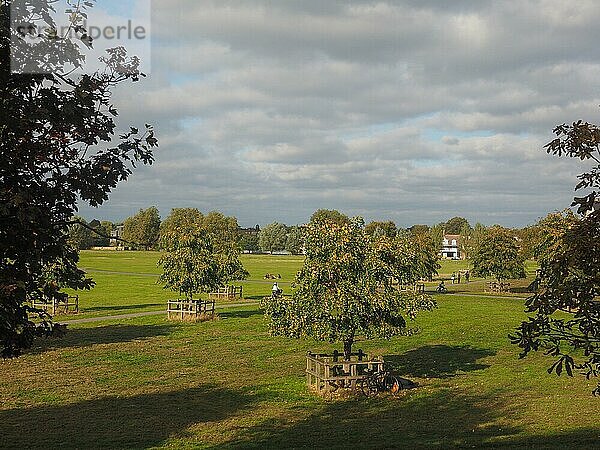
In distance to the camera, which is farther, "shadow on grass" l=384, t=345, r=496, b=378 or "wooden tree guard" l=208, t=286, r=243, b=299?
"wooden tree guard" l=208, t=286, r=243, b=299

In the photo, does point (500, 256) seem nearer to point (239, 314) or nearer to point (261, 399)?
point (239, 314)

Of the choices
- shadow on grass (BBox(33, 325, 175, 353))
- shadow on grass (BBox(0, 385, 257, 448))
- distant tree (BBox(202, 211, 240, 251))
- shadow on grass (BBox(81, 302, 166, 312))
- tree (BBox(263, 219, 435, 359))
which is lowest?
shadow on grass (BBox(0, 385, 257, 448))

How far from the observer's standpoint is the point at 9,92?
7766 mm

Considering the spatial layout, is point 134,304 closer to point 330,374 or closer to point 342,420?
point 330,374

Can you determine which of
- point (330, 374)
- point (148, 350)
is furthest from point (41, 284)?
point (148, 350)

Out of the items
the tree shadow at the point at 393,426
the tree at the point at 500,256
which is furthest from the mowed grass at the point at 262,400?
the tree at the point at 500,256

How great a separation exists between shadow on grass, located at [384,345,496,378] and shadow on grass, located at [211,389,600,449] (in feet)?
15.0

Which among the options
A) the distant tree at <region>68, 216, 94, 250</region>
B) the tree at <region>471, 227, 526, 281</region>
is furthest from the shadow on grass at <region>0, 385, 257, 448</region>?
the tree at <region>471, 227, 526, 281</region>

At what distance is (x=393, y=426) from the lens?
17.8 metres

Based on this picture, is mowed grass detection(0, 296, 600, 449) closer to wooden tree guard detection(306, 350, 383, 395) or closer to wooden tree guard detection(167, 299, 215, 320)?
wooden tree guard detection(306, 350, 383, 395)

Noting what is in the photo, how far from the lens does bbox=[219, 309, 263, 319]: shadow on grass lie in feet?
148

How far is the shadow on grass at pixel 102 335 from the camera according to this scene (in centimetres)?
3250

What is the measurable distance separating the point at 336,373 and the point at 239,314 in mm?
25170

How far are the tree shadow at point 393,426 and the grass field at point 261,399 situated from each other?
0.06 m
